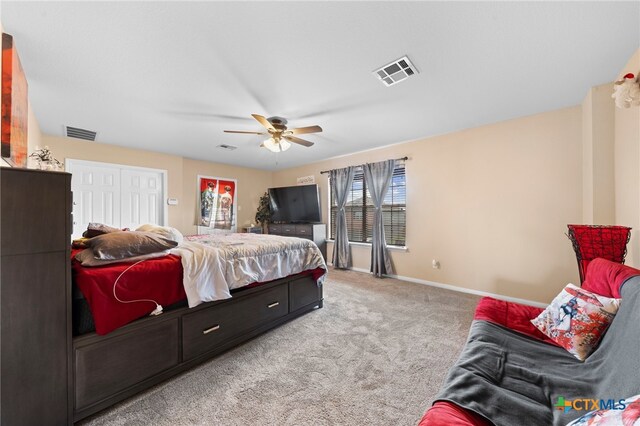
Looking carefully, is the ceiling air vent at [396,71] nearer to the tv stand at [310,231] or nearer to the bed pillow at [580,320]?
the bed pillow at [580,320]

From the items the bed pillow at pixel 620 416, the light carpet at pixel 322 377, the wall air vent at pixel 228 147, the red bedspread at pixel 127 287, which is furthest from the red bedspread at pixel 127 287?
the wall air vent at pixel 228 147

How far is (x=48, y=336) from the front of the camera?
4.12ft

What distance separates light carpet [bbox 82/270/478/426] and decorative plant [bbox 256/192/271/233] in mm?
3984

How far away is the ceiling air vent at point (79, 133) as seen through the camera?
3.40 metres

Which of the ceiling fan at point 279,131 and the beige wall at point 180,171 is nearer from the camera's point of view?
the ceiling fan at point 279,131

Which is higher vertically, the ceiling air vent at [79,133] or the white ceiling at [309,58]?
the white ceiling at [309,58]

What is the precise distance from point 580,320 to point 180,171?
5982 mm

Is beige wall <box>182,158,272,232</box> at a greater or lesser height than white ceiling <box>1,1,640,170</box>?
lesser

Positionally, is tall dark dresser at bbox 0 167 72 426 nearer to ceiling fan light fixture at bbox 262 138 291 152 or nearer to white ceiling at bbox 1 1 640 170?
white ceiling at bbox 1 1 640 170

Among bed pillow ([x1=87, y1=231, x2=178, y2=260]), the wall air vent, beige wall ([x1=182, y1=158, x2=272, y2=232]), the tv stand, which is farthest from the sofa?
beige wall ([x1=182, y1=158, x2=272, y2=232])

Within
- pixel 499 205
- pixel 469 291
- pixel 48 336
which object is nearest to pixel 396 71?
A: pixel 499 205

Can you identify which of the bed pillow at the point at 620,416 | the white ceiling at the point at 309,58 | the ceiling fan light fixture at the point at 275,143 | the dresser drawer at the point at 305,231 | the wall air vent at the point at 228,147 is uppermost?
the white ceiling at the point at 309,58

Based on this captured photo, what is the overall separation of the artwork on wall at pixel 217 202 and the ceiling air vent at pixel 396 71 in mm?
4649

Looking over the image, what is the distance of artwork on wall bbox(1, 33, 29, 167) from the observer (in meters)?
1.65
